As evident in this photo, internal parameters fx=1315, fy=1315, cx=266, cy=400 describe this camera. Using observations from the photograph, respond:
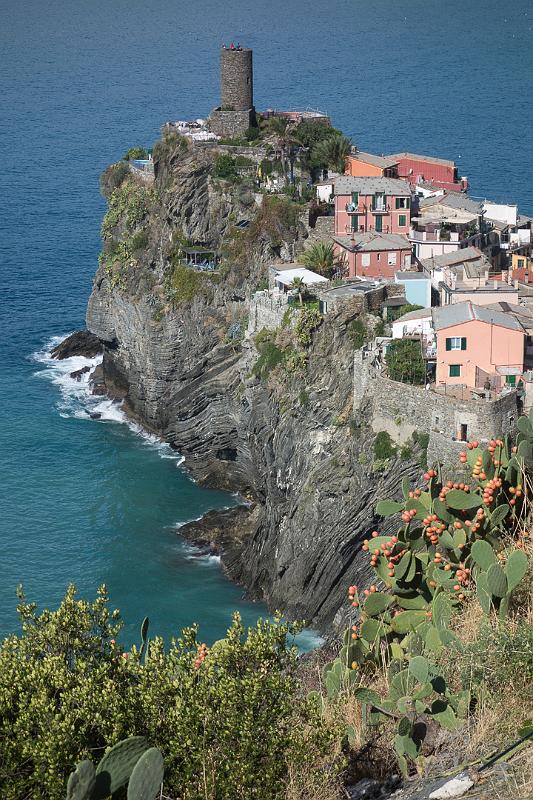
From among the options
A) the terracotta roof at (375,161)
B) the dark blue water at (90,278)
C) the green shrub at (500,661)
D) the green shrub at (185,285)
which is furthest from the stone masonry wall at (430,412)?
the green shrub at (500,661)

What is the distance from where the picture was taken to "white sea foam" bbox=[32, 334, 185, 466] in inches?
2869

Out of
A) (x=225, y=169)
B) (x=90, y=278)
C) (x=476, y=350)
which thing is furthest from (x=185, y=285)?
(x=90, y=278)

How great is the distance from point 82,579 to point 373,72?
15197cm

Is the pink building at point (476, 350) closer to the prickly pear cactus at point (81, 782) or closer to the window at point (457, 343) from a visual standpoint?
the window at point (457, 343)

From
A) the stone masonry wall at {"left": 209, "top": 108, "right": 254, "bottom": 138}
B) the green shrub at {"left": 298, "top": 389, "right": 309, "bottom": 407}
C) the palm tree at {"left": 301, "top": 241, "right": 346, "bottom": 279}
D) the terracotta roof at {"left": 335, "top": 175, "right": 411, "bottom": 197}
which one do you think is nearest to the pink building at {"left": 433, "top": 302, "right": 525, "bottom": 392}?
the green shrub at {"left": 298, "top": 389, "right": 309, "bottom": 407}

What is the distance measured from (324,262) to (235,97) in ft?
63.4

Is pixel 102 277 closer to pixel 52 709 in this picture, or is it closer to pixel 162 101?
pixel 52 709

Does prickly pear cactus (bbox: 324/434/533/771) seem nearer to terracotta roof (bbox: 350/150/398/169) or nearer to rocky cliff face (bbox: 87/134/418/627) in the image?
rocky cliff face (bbox: 87/134/418/627)

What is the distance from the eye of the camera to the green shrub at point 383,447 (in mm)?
50000

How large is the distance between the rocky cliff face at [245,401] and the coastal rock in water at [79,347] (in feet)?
23.1

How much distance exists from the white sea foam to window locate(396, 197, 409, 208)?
56.8ft

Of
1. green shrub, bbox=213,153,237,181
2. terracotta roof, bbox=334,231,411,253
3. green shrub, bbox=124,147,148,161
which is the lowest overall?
terracotta roof, bbox=334,231,411,253

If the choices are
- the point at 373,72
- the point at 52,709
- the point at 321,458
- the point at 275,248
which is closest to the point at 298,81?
the point at 373,72

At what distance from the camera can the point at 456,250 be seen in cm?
6247
